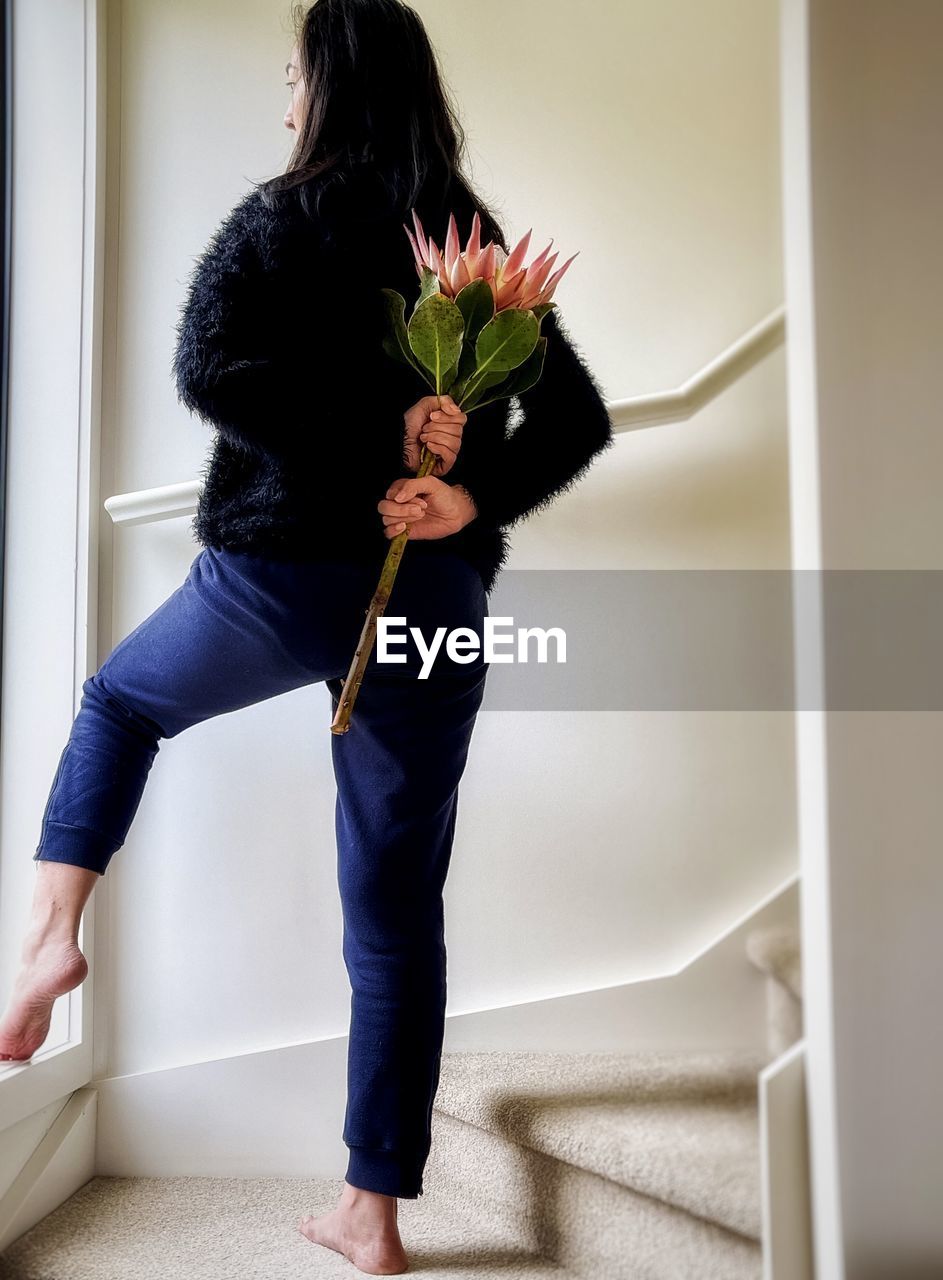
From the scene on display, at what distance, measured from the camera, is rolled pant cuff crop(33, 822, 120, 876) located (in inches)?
34.9

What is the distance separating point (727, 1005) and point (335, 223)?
31.6 inches

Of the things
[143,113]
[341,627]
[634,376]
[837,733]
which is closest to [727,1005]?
[837,733]

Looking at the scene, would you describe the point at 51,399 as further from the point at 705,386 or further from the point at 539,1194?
the point at 539,1194

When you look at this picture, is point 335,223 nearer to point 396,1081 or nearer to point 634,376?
point 634,376

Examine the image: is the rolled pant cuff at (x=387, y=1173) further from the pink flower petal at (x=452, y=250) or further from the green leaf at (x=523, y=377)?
the pink flower petal at (x=452, y=250)

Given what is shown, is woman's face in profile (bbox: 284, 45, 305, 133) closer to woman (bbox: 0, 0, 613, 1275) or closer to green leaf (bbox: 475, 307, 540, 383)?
woman (bbox: 0, 0, 613, 1275)

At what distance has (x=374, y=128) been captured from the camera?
0.95 meters

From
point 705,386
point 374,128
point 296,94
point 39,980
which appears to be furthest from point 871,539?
point 39,980

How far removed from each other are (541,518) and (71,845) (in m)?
0.59

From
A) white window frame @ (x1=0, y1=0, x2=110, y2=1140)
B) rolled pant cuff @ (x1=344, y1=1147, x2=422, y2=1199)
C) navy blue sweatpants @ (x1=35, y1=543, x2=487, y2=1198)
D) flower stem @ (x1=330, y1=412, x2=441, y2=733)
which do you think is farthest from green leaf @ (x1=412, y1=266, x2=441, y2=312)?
rolled pant cuff @ (x1=344, y1=1147, x2=422, y2=1199)

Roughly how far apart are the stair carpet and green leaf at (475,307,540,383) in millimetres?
626

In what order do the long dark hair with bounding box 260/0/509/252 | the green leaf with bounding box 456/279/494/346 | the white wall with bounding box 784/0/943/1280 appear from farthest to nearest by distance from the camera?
the long dark hair with bounding box 260/0/509/252 → the green leaf with bounding box 456/279/494/346 → the white wall with bounding box 784/0/943/1280

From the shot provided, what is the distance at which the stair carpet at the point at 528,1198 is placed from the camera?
2.52ft

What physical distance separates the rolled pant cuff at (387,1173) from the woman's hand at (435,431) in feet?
2.12
